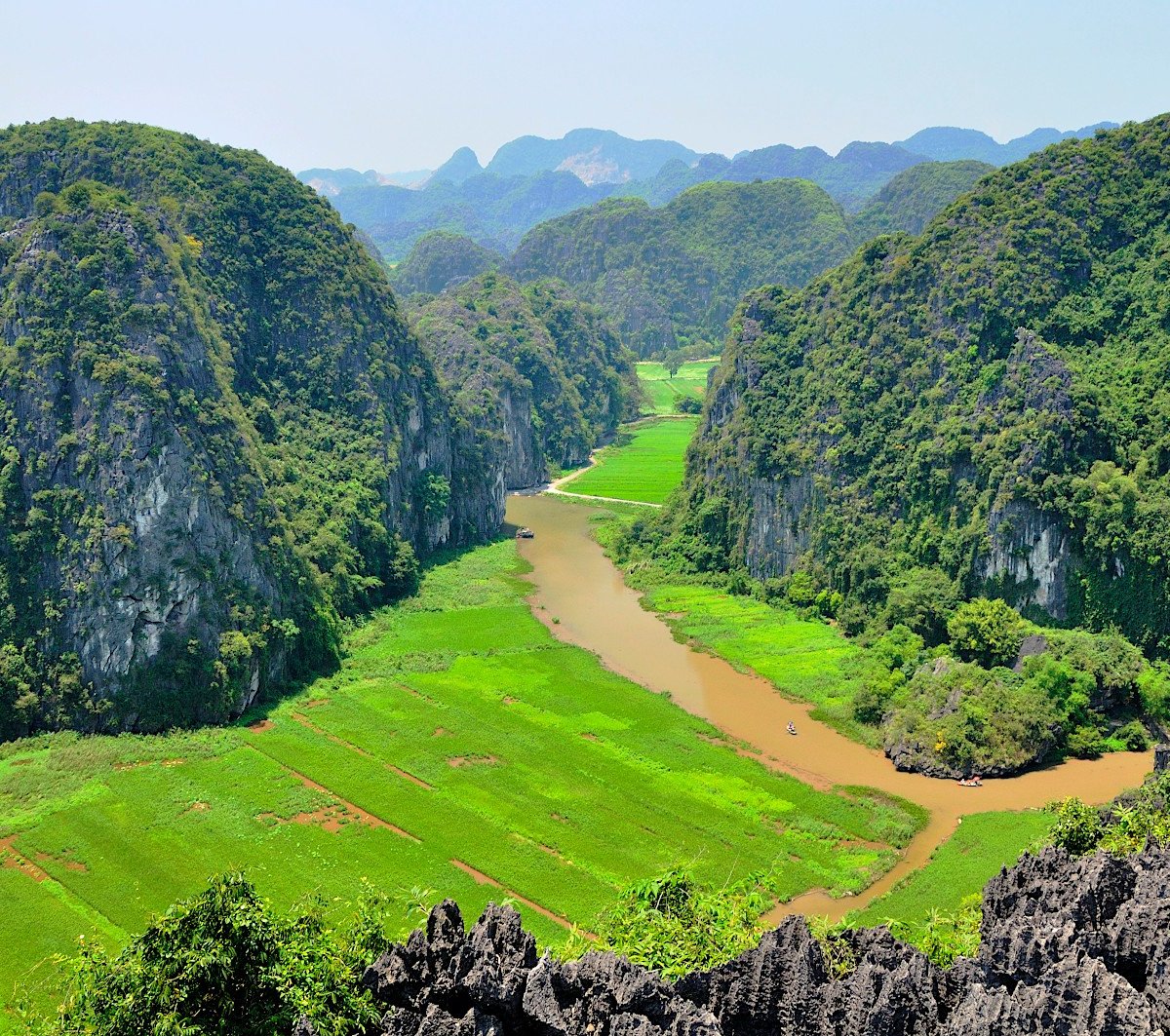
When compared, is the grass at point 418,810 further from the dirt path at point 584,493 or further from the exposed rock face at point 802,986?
the dirt path at point 584,493

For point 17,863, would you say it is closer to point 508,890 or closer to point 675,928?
point 508,890

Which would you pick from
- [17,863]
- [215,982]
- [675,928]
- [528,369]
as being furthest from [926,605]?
[528,369]

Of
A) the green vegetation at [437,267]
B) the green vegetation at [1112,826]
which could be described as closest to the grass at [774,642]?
the green vegetation at [1112,826]

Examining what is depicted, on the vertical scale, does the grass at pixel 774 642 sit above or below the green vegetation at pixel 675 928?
below

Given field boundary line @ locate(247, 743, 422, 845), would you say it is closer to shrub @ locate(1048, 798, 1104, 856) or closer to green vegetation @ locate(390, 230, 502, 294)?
shrub @ locate(1048, 798, 1104, 856)

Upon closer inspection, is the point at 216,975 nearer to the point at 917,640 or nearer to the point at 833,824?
the point at 833,824

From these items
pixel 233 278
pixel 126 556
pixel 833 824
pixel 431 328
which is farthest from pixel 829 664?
pixel 431 328
